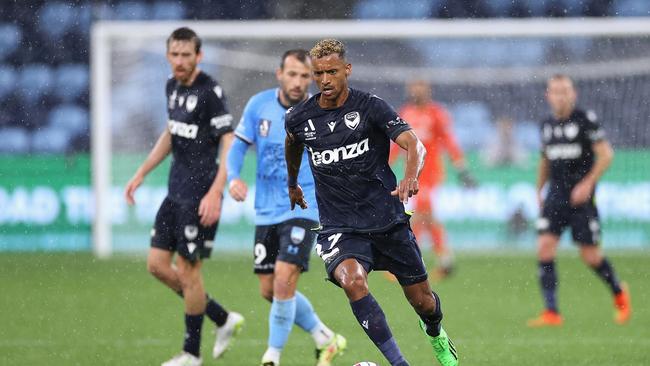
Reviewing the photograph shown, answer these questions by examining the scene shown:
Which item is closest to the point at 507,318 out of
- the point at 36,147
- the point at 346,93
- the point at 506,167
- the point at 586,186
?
the point at 586,186

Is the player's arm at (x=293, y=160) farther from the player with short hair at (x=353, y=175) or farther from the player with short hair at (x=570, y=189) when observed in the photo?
the player with short hair at (x=570, y=189)

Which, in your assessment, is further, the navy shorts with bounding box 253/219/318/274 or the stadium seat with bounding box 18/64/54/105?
the stadium seat with bounding box 18/64/54/105

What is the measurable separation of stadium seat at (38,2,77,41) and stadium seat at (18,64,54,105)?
1.96ft

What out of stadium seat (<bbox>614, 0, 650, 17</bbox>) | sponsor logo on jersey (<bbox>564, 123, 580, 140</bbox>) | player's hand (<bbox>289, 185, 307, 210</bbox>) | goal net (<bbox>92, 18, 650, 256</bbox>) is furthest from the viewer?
stadium seat (<bbox>614, 0, 650, 17</bbox>)

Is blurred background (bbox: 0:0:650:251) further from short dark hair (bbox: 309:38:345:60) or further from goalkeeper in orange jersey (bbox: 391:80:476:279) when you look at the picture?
short dark hair (bbox: 309:38:345:60)

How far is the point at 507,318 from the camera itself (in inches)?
422

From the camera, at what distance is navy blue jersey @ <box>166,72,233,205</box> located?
8.20m

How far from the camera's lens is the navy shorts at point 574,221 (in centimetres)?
1080

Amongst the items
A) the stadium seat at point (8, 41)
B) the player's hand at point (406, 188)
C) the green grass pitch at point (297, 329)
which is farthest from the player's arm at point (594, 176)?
the stadium seat at point (8, 41)

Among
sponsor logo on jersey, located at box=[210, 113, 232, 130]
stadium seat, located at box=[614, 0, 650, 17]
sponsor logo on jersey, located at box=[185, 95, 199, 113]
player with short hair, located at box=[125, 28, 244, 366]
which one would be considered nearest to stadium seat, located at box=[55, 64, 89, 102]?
stadium seat, located at box=[614, 0, 650, 17]

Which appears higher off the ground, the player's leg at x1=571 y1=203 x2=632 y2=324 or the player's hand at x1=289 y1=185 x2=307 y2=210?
the player's hand at x1=289 y1=185 x2=307 y2=210

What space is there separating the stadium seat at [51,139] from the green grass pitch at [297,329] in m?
3.01

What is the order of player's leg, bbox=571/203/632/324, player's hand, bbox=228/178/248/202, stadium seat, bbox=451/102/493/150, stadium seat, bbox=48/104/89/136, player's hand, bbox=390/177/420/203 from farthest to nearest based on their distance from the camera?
stadium seat, bbox=48/104/89/136
stadium seat, bbox=451/102/493/150
player's leg, bbox=571/203/632/324
player's hand, bbox=228/178/248/202
player's hand, bbox=390/177/420/203

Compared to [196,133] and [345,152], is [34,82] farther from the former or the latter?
[345,152]
